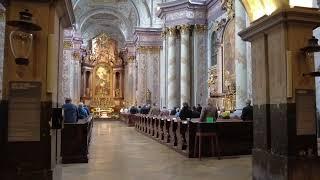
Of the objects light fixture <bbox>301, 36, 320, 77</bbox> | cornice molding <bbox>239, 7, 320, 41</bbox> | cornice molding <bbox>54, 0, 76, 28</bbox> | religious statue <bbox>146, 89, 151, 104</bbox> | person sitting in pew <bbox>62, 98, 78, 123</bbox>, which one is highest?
cornice molding <bbox>54, 0, 76, 28</bbox>

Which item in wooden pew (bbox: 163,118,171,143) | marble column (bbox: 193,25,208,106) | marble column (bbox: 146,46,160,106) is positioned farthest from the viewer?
marble column (bbox: 146,46,160,106)

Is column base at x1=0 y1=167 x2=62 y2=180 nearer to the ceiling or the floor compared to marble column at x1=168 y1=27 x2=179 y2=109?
nearer to the floor

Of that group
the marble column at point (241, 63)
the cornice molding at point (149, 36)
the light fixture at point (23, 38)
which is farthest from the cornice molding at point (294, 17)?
the cornice molding at point (149, 36)

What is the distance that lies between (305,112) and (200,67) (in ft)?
54.9

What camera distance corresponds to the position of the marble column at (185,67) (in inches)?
898

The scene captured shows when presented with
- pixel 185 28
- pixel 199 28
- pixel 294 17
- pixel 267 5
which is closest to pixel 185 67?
pixel 185 28

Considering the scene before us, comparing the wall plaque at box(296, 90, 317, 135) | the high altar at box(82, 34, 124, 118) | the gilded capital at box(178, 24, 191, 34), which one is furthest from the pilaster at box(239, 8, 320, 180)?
the high altar at box(82, 34, 124, 118)

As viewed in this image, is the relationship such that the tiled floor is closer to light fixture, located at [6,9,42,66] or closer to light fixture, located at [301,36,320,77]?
light fixture, located at [301,36,320,77]

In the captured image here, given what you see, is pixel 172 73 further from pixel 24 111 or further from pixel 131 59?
pixel 24 111

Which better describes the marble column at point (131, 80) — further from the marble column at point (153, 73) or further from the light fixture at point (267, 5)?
the light fixture at point (267, 5)

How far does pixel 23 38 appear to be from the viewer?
5496 mm

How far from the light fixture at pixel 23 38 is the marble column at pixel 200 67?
17.9 metres

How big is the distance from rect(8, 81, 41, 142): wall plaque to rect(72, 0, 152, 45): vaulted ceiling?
28.6 metres

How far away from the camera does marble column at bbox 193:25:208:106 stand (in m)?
22.9
